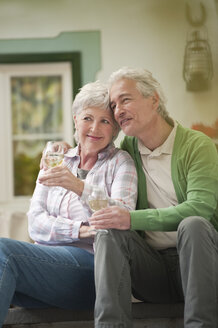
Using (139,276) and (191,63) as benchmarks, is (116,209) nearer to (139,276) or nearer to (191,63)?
(139,276)

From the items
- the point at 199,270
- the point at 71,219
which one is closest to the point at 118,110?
the point at 71,219

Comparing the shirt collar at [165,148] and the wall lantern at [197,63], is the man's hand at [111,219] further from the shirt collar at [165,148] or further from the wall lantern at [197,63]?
the wall lantern at [197,63]

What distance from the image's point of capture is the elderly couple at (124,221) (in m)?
1.70

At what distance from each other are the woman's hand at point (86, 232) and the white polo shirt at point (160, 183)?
25 cm

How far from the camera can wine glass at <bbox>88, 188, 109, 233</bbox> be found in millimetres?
1806

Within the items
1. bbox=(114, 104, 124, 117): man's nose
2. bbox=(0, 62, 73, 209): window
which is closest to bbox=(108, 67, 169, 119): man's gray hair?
bbox=(114, 104, 124, 117): man's nose

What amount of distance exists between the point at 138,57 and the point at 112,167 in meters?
2.81

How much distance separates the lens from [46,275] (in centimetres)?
192

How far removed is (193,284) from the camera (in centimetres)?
166

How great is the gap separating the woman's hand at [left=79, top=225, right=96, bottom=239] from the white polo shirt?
25cm

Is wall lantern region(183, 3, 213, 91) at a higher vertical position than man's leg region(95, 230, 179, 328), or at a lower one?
higher

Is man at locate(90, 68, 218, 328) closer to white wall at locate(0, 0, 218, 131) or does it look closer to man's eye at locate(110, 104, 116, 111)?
man's eye at locate(110, 104, 116, 111)

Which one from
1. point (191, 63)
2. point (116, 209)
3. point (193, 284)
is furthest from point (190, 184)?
point (191, 63)

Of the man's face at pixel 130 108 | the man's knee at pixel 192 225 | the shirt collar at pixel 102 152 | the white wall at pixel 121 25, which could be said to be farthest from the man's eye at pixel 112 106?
the white wall at pixel 121 25
